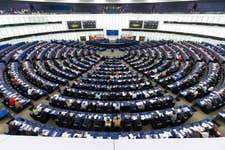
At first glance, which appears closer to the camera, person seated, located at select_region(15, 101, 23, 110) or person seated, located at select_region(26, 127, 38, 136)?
person seated, located at select_region(26, 127, 38, 136)

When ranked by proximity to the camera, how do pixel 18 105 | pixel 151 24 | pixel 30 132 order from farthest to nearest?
pixel 151 24 < pixel 18 105 < pixel 30 132

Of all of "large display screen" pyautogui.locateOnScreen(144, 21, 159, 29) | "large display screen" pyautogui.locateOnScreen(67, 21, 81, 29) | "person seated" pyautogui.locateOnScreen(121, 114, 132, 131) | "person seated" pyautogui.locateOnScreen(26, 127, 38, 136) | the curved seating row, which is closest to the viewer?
the curved seating row

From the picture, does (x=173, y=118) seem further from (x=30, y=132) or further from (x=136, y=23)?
(x=136, y=23)

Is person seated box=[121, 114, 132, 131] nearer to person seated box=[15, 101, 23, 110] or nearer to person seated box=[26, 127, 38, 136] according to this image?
person seated box=[26, 127, 38, 136]

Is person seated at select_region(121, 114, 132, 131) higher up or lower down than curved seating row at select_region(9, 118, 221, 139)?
lower down

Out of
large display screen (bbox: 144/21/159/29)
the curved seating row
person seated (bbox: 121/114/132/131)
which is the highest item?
large display screen (bbox: 144/21/159/29)

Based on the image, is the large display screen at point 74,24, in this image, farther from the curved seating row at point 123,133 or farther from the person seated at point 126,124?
the person seated at point 126,124

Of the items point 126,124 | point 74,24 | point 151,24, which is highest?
point 74,24

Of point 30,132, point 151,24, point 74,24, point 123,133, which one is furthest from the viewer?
point 74,24

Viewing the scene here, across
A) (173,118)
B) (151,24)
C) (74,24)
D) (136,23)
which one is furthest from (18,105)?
(151,24)

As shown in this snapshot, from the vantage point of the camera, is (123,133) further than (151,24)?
No

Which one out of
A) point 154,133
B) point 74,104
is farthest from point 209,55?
point 74,104

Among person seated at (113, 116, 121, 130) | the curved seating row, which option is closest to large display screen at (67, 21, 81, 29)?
the curved seating row

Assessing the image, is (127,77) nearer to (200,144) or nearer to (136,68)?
(136,68)
